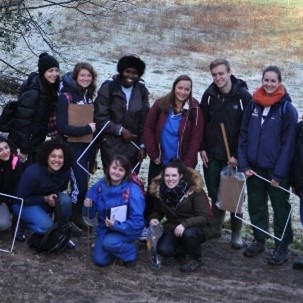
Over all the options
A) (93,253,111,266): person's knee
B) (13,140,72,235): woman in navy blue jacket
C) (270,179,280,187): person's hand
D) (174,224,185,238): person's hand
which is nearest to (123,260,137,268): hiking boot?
(93,253,111,266): person's knee

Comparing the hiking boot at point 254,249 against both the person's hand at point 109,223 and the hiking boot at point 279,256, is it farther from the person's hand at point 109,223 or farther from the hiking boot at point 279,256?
the person's hand at point 109,223

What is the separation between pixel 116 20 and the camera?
26.2m

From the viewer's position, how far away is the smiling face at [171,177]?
5.69 meters

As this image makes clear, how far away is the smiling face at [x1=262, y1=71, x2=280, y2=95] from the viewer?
220 inches

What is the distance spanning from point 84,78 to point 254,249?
2.40 meters

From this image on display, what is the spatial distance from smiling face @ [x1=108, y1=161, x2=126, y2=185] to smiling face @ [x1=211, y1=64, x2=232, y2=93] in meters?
1.25

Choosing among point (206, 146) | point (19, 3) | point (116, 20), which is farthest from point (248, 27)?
point (206, 146)

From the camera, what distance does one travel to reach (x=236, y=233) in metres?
6.41

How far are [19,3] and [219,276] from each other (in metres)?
4.79

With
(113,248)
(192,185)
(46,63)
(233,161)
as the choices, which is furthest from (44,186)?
(233,161)

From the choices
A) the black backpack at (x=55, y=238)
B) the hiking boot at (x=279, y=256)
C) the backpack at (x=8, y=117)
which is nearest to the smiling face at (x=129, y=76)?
the backpack at (x=8, y=117)

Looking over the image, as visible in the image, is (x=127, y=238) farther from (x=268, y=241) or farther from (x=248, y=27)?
(x=248, y=27)

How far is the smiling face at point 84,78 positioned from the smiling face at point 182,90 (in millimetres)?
871

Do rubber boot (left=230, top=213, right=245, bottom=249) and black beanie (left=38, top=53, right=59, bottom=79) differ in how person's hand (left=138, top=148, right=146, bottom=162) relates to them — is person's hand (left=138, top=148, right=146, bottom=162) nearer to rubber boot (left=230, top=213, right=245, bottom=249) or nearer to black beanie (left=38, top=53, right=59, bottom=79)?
rubber boot (left=230, top=213, right=245, bottom=249)
